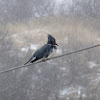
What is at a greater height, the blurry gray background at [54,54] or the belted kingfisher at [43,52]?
the blurry gray background at [54,54]

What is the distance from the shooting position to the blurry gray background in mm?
8812

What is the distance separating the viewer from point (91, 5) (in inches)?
373

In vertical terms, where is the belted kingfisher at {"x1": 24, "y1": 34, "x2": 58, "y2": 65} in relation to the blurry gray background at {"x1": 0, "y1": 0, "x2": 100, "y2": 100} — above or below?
below

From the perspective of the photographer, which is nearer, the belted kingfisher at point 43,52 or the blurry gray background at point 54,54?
the belted kingfisher at point 43,52

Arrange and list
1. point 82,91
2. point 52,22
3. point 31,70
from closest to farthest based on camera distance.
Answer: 1. point 82,91
2. point 31,70
3. point 52,22

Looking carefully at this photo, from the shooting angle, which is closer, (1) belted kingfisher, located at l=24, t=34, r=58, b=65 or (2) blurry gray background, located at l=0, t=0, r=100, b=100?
(1) belted kingfisher, located at l=24, t=34, r=58, b=65

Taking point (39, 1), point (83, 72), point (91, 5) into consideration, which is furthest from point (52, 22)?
point (83, 72)

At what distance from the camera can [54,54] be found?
932cm

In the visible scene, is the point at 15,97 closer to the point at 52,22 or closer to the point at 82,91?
the point at 82,91

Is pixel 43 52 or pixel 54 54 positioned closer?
pixel 43 52

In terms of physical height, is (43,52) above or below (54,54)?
below

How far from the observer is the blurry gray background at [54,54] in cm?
881

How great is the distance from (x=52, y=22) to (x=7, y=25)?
1.75 meters

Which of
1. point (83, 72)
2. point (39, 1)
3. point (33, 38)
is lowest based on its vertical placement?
point (83, 72)
